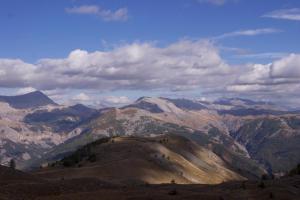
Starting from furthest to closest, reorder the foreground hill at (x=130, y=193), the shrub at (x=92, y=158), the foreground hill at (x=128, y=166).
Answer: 1. the shrub at (x=92, y=158)
2. the foreground hill at (x=128, y=166)
3. the foreground hill at (x=130, y=193)

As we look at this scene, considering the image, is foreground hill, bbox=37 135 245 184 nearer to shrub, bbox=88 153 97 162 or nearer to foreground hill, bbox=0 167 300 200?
shrub, bbox=88 153 97 162

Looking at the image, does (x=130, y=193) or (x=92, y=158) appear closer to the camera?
(x=130, y=193)

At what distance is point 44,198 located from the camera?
157ft

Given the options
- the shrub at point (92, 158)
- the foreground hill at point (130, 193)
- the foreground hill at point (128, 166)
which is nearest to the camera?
the foreground hill at point (130, 193)

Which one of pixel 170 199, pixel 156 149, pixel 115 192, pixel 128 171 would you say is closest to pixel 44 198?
pixel 115 192

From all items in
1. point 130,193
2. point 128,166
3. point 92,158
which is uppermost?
point 130,193

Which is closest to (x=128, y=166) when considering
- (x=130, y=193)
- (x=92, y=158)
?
(x=92, y=158)

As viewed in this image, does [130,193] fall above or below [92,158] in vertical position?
above

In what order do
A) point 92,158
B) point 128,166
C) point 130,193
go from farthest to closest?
point 92,158 → point 128,166 → point 130,193

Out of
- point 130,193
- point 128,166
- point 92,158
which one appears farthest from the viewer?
point 92,158

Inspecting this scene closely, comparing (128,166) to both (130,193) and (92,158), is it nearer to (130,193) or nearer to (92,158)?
(92,158)

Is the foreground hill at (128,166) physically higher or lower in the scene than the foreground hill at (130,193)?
lower

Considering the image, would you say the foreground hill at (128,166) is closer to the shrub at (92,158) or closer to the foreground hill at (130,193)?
the shrub at (92,158)

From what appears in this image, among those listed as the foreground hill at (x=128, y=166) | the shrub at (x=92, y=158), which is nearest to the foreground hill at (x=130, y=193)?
the foreground hill at (x=128, y=166)
